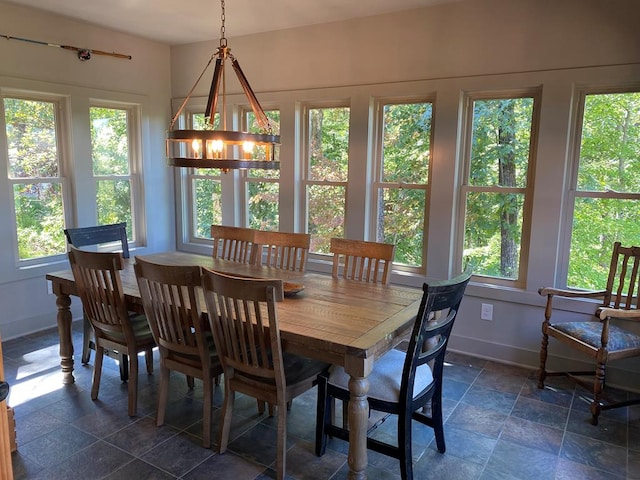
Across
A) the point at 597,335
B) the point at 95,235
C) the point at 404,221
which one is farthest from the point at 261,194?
the point at 597,335

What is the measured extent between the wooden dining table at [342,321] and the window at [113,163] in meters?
1.69

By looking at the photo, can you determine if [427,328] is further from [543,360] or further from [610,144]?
[610,144]

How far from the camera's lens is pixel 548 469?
7.66ft

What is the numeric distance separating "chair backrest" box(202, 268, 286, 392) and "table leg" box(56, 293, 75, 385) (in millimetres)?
1382

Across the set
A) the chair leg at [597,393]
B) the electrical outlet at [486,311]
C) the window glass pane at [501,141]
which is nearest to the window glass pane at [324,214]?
the window glass pane at [501,141]

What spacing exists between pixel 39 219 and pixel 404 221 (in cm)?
316

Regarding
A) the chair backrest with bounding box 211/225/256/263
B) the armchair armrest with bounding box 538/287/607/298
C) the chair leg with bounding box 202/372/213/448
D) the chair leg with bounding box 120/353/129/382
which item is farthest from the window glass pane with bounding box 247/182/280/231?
the armchair armrest with bounding box 538/287/607/298

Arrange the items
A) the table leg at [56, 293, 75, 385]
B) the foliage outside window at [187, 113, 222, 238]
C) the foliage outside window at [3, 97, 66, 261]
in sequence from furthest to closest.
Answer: the foliage outside window at [187, 113, 222, 238], the foliage outside window at [3, 97, 66, 261], the table leg at [56, 293, 75, 385]

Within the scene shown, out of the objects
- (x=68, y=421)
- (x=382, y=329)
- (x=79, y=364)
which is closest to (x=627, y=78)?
(x=382, y=329)

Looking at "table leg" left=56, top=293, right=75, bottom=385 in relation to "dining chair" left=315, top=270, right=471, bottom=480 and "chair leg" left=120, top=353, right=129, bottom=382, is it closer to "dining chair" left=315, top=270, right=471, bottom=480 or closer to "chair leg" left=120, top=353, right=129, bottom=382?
"chair leg" left=120, top=353, right=129, bottom=382

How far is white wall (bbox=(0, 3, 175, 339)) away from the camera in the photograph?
12.5 ft

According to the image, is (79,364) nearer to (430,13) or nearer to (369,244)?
(369,244)

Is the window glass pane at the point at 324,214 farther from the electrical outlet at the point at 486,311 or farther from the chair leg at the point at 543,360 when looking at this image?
the chair leg at the point at 543,360

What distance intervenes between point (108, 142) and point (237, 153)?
1.25m
